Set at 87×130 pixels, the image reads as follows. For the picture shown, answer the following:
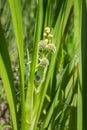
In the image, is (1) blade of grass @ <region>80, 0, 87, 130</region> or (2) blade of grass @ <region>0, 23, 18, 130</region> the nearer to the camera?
(2) blade of grass @ <region>0, 23, 18, 130</region>

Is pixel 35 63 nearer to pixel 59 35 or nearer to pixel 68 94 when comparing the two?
pixel 59 35

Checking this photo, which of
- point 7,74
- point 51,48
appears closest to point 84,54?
point 51,48

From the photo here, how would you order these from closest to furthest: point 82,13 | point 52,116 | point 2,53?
1. point 2,53
2. point 82,13
3. point 52,116

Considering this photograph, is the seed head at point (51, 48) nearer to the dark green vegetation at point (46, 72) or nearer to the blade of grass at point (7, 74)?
the dark green vegetation at point (46, 72)

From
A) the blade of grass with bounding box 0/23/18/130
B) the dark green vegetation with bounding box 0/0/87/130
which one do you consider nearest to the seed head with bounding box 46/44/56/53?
the dark green vegetation with bounding box 0/0/87/130

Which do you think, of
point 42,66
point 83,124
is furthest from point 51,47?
point 83,124

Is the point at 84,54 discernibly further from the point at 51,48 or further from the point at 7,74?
the point at 7,74

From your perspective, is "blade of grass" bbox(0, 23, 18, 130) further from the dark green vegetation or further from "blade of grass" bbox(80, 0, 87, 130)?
"blade of grass" bbox(80, 0, 87, 130)

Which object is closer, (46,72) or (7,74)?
(7,74)

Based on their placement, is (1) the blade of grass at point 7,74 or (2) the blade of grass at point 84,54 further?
(2) the blade of grass at point 84,54

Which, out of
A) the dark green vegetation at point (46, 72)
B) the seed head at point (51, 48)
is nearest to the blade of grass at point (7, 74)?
the dark green vegetation at point (46, 72)

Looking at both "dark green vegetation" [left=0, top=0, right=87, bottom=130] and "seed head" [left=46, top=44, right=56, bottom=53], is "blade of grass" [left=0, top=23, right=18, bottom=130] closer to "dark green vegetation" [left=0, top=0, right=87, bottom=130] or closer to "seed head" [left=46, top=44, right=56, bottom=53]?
"dark green vegetation" [left=0, top=0, right=87, bottom=130]
